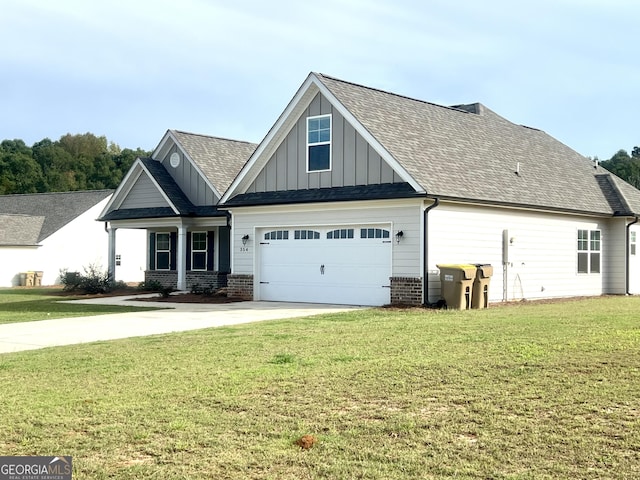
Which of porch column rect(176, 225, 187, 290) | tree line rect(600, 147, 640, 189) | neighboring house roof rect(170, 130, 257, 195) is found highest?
tree line rect(600, 147, 640, 189)

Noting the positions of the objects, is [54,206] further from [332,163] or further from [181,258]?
[332,163]

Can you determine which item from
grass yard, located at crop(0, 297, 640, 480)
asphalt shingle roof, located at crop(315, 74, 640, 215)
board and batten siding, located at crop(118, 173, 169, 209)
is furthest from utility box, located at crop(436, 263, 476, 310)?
Answer: board and batten siding, located at crop(118, 173, 169, 209)

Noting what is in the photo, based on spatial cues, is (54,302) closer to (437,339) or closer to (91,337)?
(91,337)

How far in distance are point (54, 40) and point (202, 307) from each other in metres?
8.07

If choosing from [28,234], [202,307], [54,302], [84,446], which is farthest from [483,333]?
[28,234]

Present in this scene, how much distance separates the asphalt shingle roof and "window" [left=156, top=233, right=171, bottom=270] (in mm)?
12846

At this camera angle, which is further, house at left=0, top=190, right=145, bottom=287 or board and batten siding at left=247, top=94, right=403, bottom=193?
house at left=0, top=190, right=145, bottom=287

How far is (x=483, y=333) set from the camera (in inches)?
482

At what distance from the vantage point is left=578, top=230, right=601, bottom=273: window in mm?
25672

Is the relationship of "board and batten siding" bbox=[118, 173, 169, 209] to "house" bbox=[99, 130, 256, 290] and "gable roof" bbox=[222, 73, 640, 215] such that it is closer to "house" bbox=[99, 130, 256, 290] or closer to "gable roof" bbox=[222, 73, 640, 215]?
"house" bbox=[99, 130, 256, 290]

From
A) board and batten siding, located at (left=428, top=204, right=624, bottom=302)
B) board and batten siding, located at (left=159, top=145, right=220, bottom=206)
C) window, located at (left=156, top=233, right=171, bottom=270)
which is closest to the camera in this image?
board and batten siding, located at (left=428, top=204, right=624, bottom=302)

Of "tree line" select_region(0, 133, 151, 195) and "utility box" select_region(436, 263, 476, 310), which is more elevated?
"tree line" select_region(0, 133, 151, 195)

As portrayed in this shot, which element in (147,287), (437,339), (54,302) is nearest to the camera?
(437,339)

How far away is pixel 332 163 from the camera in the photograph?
2155 cm
